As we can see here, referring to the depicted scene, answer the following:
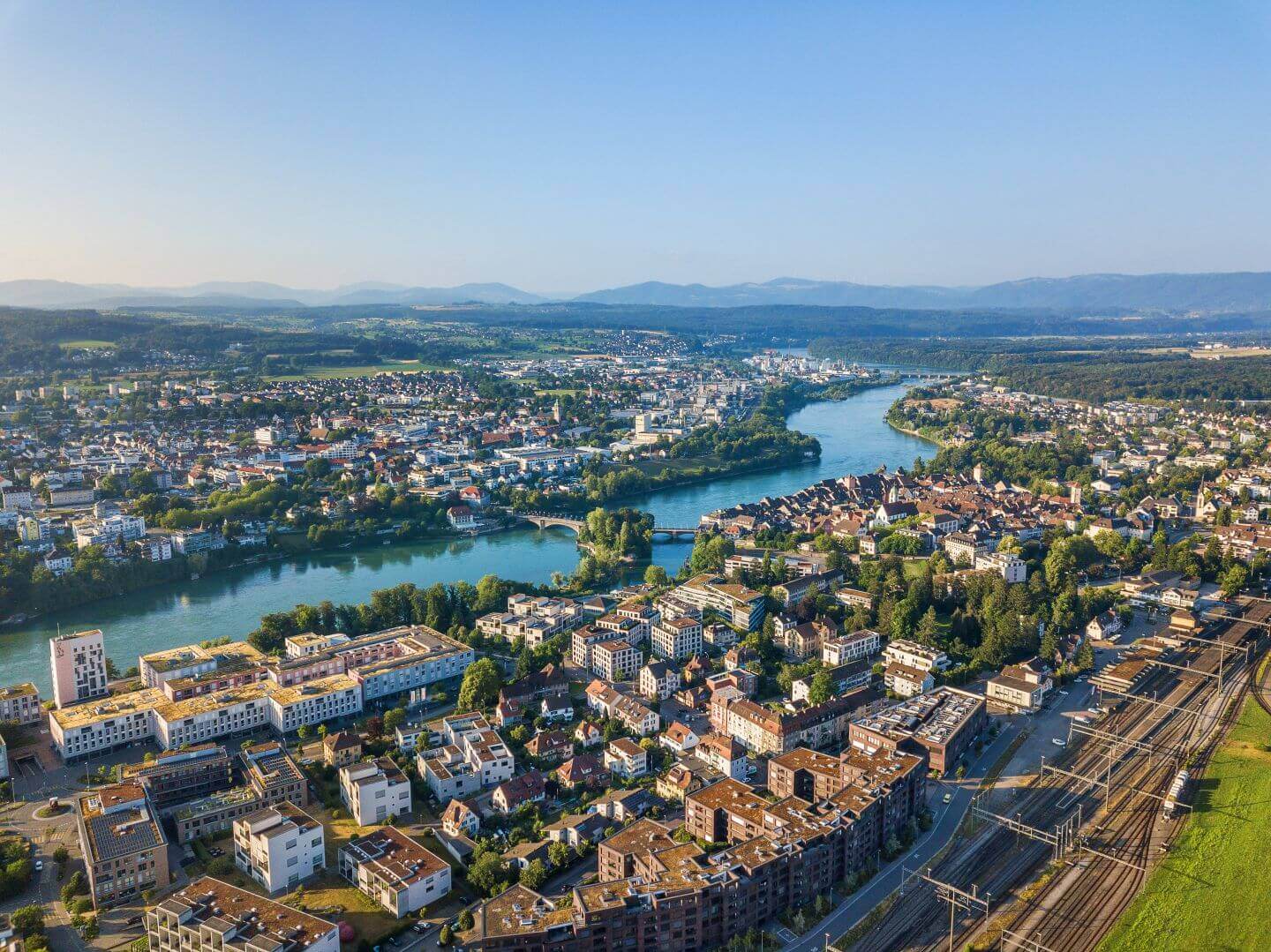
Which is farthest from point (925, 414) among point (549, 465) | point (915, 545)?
point (915, 545)

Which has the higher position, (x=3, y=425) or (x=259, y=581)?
(x=3, y=425)

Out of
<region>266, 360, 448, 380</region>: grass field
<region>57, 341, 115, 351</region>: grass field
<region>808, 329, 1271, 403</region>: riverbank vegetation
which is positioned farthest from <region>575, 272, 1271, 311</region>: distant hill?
<region>57, 341, 115, 351</region>: grass field

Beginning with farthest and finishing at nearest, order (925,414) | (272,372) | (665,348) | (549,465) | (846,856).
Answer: (665,348) < (272,372) < (925,414) < (549,465) < (846,856)

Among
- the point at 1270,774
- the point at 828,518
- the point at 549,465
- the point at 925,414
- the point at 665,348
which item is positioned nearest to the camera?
the point at 1270,774

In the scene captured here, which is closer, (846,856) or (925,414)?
(846,856)

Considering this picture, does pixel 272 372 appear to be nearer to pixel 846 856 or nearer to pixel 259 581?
pixel 259 581

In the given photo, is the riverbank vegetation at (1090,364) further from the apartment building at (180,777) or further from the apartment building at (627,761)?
the apartment building at (180,777)
